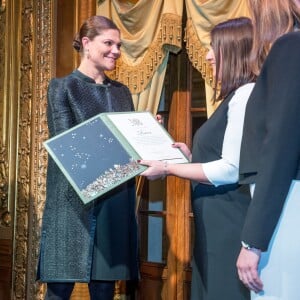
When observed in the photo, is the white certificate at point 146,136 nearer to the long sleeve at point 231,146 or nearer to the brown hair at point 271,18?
the long sleeve at point 231,146

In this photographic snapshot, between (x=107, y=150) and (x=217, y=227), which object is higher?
(x=107, y=150)

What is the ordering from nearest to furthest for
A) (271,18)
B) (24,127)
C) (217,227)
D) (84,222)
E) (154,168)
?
(271,18), (217,227), (154,168), (84,222), (24,127)

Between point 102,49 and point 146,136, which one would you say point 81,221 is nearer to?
point 146,136

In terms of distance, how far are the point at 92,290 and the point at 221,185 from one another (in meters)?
0.85

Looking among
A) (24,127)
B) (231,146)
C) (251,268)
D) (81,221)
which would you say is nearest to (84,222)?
(81,221)

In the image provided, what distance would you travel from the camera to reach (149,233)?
362cm

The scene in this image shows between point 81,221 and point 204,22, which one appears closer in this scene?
point 81,221

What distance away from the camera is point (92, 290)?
8.23ft

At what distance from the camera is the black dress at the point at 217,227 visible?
1882mm

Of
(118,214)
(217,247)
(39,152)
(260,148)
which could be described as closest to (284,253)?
(260,148)

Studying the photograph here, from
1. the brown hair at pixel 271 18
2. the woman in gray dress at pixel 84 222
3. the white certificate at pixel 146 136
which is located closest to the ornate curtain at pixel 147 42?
the woman in gray dress at pixel 84 222

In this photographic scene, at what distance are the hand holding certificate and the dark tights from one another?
0.51 meters

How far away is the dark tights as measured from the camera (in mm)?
2494

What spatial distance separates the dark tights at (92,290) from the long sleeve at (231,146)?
0.87 meters
